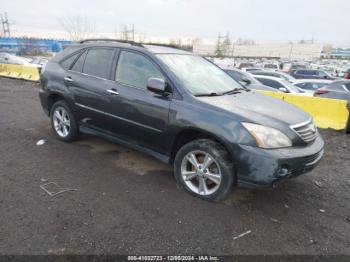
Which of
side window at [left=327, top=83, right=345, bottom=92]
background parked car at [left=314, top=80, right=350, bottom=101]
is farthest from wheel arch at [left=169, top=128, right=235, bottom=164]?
side window at [left=327, top=83, right=345, bottom=92]

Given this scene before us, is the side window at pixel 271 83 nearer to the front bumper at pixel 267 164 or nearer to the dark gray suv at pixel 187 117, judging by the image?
the dark gray suv at pixel 187 117

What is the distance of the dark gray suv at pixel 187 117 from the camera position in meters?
2.92

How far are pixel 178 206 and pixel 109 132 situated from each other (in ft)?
5.50

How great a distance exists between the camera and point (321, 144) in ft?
11.2

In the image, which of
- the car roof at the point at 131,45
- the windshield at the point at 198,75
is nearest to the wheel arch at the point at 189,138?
the windshield at the point at 198,75

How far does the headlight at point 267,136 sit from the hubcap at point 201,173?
0.55 m

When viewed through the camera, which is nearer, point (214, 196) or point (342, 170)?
point (214, 196)

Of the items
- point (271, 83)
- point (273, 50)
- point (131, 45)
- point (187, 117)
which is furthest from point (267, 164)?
point (273, 50)

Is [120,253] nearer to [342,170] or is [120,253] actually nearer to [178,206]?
[178,206]

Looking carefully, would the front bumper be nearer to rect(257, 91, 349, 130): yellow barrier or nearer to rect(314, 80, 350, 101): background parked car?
rect(257, 91, 349, 130): yellow barrier

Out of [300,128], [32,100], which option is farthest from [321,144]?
[32,100]

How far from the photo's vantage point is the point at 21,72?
1422cm

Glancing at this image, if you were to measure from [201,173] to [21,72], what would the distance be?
14.1 metres

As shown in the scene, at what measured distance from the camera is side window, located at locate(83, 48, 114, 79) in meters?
4.14
